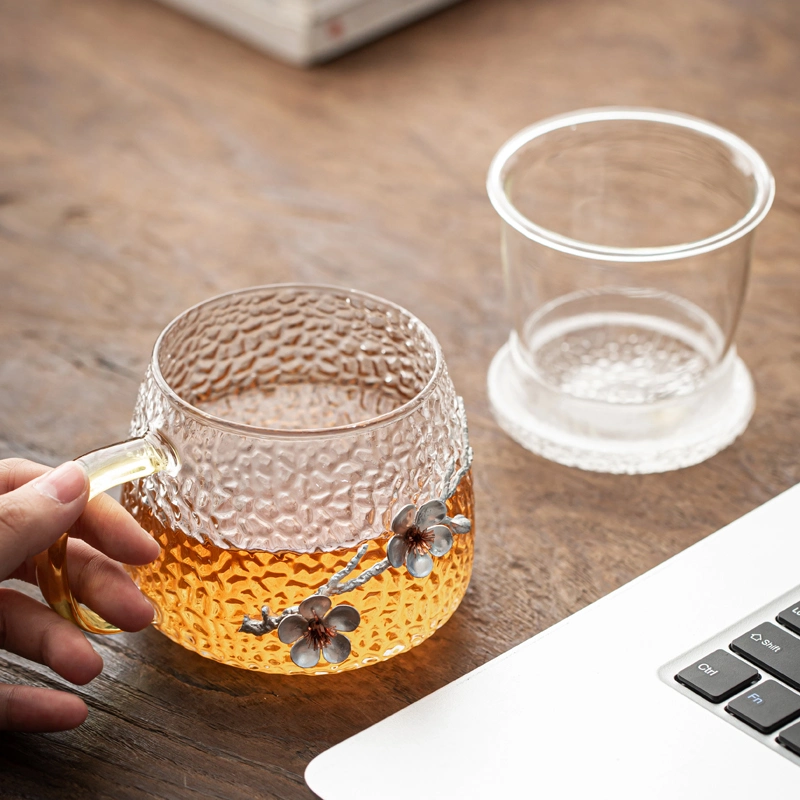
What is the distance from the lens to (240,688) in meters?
0.50

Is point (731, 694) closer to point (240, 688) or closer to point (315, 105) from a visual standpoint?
point (240, 688)

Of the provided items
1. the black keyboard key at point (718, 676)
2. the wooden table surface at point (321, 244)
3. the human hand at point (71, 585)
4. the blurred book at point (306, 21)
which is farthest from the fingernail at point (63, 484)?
the blurred book at point (306, 21)

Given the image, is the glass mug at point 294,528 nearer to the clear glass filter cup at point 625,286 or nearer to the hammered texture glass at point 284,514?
the hammered texture glass at point 284,514

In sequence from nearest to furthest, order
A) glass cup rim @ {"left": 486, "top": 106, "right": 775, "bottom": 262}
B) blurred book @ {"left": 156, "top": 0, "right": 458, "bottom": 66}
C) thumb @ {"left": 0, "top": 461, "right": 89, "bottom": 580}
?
thumb @ {"left": 0, "top": 461, "right": 89, "bottom": 580} < glass cup rim @ {"left": 486, "top": 106, "right": 775, "bottom": 262} < blurred book @ {"left": 156, "top": 0, "right": 458, "bottom": 66}

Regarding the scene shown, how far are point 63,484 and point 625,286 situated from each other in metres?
0.41

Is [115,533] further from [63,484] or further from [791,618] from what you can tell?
[791,618]

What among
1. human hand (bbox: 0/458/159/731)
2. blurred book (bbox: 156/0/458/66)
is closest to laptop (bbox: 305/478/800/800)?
human hand (bbox: 0/458/159/731)

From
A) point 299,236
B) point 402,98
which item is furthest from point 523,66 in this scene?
point 299,236

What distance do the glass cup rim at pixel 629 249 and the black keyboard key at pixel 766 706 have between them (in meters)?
0.22

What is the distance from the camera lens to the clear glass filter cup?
638mm

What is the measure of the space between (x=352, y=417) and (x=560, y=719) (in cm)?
21

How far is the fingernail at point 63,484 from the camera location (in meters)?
0.43

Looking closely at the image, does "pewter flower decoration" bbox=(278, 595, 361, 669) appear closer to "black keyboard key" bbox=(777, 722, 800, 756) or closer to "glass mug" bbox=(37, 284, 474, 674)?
"glass mug" bbox=(37, 284, 474, 674)

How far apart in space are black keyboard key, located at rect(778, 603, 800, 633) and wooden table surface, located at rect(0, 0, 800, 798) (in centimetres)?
9
